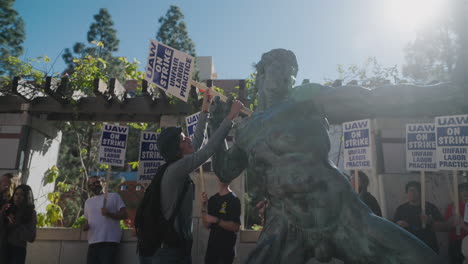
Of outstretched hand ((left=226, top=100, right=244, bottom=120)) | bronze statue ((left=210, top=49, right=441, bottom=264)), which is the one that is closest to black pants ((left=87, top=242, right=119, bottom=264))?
outstretched hand ((left=226, top=100, right=244, bottom=120))

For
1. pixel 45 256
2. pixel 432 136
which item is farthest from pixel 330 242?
pixel 45 256

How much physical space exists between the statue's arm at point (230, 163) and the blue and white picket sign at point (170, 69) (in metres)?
2.37

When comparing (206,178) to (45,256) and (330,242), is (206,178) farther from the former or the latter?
(330,242)

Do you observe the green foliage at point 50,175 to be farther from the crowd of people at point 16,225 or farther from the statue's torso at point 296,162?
the statue's torso at point 296,162

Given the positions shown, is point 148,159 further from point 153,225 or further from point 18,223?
point 153,225

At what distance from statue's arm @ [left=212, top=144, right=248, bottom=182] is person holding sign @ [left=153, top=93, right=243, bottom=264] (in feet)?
0.29

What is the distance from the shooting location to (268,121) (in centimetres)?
231

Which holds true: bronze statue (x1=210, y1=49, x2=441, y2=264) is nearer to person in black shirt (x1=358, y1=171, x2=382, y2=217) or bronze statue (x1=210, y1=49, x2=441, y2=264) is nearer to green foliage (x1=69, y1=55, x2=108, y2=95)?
person in black shirt (x1=358, y1=171, x2=382, y2=217)

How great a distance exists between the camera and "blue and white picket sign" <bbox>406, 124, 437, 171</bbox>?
552 centimetres

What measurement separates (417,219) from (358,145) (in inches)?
52.5

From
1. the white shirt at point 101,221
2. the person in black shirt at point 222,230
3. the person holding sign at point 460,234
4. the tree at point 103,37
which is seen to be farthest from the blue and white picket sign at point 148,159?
the tree at point 103,37

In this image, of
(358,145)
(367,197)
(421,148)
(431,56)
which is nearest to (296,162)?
(367,197)

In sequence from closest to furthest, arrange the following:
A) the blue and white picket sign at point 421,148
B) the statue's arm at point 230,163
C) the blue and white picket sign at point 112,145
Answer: the statue's arm at point 230,163 < the blue and white picket sign at point 421,148 < the blue and white picket sign at point 112,145

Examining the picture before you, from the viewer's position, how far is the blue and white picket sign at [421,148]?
18.1 feet
